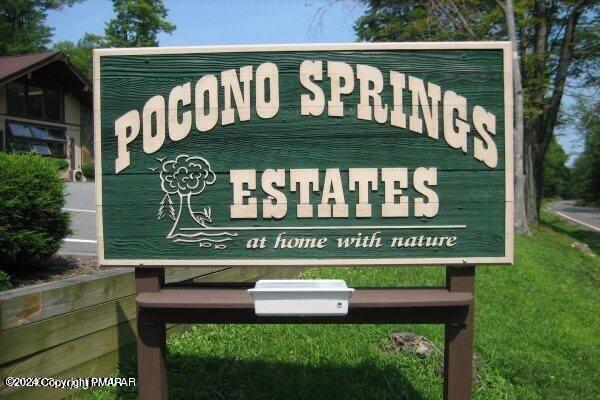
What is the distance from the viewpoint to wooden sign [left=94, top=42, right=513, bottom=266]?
3.24 m

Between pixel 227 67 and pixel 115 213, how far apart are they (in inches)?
41.6

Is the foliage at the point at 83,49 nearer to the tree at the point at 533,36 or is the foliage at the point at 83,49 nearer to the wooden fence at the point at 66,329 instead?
the tree at the point at 533,36

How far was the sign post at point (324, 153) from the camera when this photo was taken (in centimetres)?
324

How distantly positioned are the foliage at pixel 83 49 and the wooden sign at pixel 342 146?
45.3 metres

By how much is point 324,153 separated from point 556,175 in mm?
92392

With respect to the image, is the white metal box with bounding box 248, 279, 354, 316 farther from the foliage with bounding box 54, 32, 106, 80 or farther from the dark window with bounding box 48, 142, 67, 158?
the foliage with bounding box 54, 32, 106, 80

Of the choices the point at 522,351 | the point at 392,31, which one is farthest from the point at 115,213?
the point at 392,31

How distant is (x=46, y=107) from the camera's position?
30984mm

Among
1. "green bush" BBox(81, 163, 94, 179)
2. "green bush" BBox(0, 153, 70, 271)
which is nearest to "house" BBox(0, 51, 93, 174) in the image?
"green bush" BBox(81, 163, 94, 179)

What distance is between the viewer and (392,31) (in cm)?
2377

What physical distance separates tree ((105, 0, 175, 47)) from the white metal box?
49.3m

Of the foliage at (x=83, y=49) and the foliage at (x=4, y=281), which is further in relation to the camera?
the foliage at (x=83, y=49)

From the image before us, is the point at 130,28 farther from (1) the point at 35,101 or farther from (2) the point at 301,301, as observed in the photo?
(2) the point at 301,301

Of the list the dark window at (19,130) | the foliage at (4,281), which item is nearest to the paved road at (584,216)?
the foliage at (4,281)
